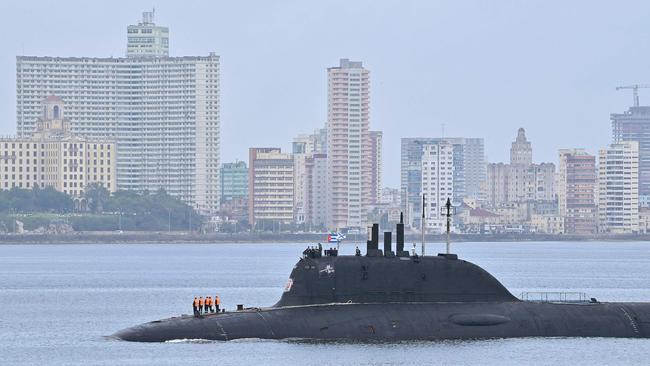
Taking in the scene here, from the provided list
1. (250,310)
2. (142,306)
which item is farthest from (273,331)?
(142,306)

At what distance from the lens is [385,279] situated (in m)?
52.2

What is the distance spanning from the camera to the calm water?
163 feet

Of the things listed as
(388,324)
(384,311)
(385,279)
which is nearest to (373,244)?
(385,279)

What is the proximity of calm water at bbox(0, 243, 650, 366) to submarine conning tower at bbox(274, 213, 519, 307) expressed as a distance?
5.82 feet

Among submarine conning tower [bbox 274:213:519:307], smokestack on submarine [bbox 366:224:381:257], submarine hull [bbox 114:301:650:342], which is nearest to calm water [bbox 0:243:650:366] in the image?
submarine hull [bbox 114:301:650:342]

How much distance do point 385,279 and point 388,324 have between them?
171cm

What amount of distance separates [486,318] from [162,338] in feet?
33.7

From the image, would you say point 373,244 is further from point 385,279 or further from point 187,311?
point 187,311

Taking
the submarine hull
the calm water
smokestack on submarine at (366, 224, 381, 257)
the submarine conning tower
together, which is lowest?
the calm water

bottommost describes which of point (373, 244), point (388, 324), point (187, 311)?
point (187, 311)

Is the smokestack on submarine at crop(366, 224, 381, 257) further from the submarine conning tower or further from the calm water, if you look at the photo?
the calm water

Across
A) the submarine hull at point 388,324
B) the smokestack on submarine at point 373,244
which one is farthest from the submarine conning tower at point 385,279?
the submarine hull at point 388,324

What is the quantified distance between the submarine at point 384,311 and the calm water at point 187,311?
0.44 m

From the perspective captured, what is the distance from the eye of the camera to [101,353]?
52.2 metres
